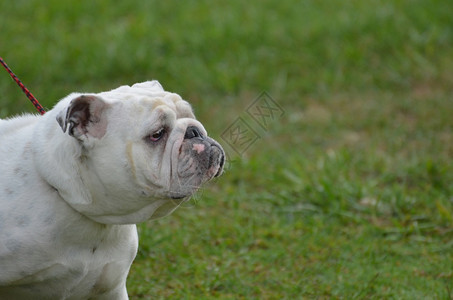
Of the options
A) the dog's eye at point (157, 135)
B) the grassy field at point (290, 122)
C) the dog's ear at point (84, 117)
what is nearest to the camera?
the dog's ear at point (84, 117)

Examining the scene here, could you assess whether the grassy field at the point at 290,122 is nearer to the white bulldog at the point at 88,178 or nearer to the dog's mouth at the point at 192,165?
the white bulldog at the point at 88,178

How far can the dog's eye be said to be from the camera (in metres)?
2.90

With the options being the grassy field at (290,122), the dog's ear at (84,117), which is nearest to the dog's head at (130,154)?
the dog's ear at (84,117)

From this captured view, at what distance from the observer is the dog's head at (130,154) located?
287 centimetres

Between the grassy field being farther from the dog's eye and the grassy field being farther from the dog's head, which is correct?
the dog's eye

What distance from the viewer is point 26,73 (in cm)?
688

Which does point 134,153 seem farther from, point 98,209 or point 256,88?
point 256,88

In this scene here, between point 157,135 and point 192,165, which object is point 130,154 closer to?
point 157,135

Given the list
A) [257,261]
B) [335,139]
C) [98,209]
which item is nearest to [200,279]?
[257,261]

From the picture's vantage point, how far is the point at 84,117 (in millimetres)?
2871

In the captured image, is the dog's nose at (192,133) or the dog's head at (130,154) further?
the dog's nose at (192,133)

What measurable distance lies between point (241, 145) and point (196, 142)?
3326mm

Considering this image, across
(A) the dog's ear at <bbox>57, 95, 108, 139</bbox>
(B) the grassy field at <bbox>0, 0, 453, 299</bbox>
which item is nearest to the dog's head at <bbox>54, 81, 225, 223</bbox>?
(A) the dog's ear at <bbox>57, 95, 108, 139</bbox>

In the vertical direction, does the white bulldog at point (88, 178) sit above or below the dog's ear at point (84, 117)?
below
